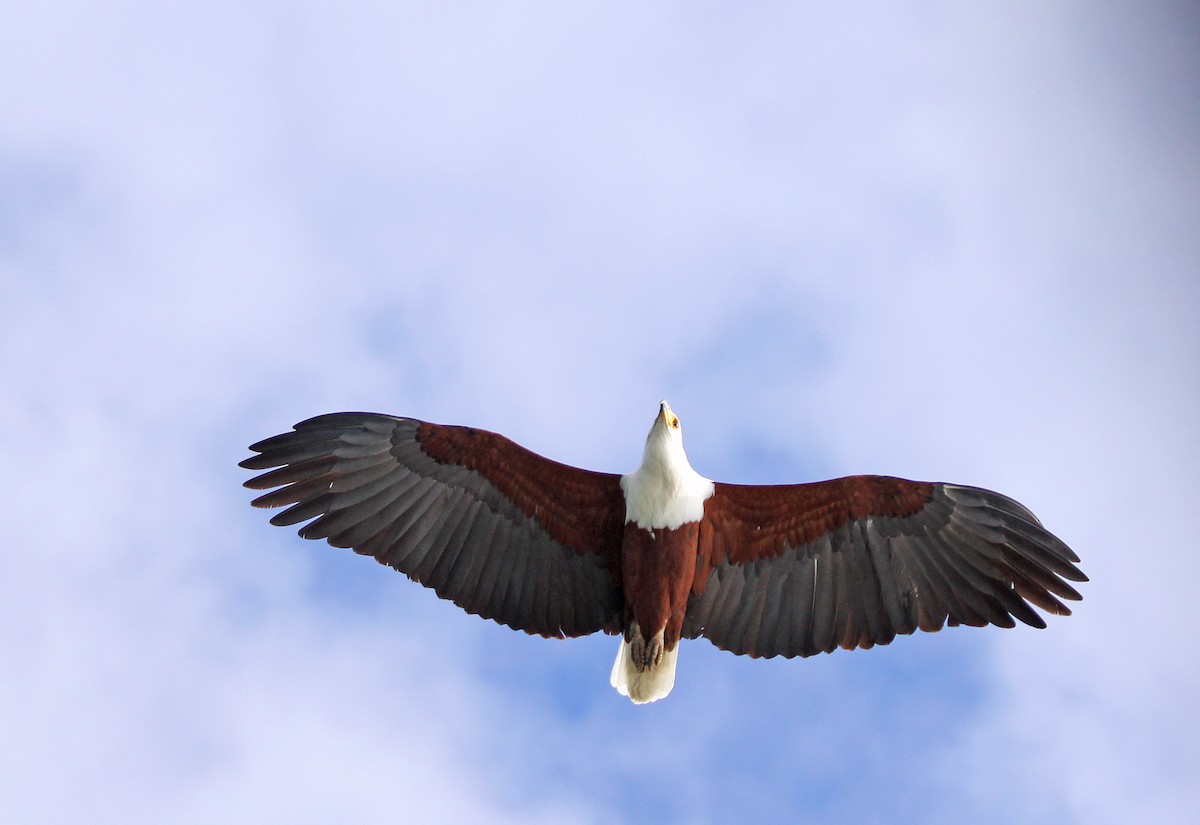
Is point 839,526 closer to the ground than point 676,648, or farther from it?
farther from it

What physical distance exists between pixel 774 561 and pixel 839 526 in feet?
2.23

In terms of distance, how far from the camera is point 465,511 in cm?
1418

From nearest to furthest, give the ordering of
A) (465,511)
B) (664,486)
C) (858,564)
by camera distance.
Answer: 1. (664,486)
2. (858,564)
3. (465,511)

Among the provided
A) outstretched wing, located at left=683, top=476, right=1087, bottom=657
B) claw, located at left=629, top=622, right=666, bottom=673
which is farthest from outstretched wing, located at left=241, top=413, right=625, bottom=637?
outstretched wing, located at left=683, top=476, right=1087, bottom=657

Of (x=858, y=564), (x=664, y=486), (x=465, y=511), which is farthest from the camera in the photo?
(x=465, y=511)

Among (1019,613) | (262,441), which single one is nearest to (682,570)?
(1019,613)

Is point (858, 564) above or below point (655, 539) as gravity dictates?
above

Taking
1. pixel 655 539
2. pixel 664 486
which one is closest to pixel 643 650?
pixel 655 539

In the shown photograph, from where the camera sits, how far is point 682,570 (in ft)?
44.9

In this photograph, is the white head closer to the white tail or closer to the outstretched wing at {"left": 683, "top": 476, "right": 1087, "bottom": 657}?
the outstretched wing at {"left": 683, "top": 476, "right": 1087, "bottom": 657}

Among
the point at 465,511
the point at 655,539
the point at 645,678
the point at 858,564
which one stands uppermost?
the point at 858,564

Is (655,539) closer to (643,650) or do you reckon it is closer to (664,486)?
(664,486)

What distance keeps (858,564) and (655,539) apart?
1.96 metres

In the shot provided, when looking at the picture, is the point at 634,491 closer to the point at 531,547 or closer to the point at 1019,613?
the point at 531,547
